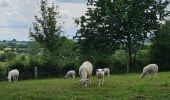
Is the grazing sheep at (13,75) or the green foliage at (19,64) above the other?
the green foliage at (19,64)

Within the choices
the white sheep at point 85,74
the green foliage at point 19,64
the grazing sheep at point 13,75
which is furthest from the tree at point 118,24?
the white sheep at point 85,74

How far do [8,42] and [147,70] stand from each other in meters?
92.6

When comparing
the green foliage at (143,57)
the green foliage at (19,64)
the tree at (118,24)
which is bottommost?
the green foliage at (19,64)

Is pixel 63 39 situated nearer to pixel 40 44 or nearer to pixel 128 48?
pixel 40 44

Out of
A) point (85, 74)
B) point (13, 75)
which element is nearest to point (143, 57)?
point (13, 75)

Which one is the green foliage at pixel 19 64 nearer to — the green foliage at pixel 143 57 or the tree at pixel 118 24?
the tree at pixel 118 24

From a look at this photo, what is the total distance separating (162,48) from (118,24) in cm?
711

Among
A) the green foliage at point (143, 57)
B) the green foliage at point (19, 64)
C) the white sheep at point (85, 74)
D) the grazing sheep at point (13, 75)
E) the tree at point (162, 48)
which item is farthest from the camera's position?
the green foliage at point (143, 57)

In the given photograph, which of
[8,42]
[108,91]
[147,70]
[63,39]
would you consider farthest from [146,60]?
[8,42]

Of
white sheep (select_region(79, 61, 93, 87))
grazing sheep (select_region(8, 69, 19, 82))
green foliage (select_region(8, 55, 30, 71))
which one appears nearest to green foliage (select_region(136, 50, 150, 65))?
green foliage (select_region(8, 55, 30, 71))

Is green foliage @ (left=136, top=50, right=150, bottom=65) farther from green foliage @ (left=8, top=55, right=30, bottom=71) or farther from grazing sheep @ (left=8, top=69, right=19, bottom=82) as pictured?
grazing sheep @ (left=8, top=69, right=19, bottom=82)

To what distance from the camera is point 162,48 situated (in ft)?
218

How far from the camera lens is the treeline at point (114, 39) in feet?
214

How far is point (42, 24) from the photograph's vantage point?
71.6m
